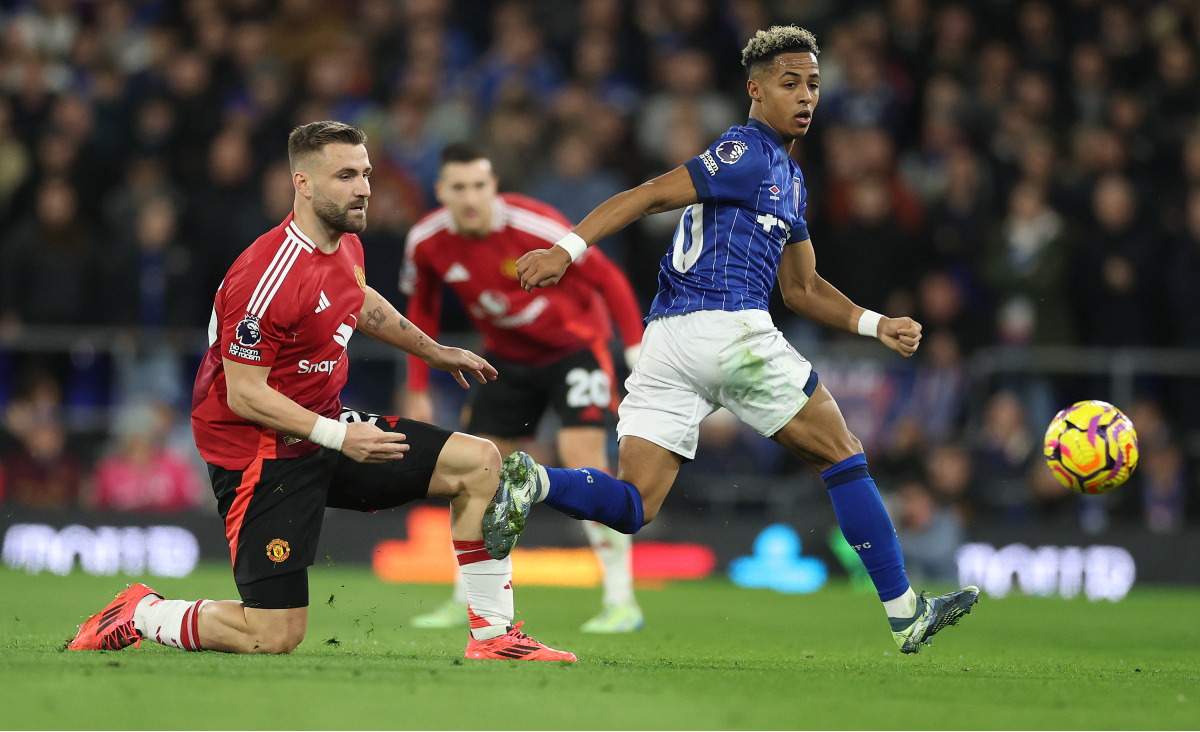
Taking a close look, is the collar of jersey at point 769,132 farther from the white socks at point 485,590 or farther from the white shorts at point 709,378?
the white socks at point 485,590

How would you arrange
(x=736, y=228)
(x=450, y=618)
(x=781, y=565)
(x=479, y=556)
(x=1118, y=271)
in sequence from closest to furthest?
(x=479, y=556)
(x=736, y=228)
(x=450, y=618)
(x=781, y=565)
(x=1118, y=271)

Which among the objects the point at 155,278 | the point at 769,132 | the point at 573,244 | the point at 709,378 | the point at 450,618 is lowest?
the point at 450,618

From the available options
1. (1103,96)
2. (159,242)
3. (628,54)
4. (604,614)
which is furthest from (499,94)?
(604,614)

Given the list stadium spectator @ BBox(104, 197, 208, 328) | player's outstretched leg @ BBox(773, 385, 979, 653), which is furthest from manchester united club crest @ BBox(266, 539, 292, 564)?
stadium spectator @ BBox(104, 197, 208, 328)

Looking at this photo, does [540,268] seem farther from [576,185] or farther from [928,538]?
[576,185]

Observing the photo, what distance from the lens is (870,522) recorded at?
6195 mm

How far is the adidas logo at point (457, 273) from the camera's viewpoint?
8.31 m

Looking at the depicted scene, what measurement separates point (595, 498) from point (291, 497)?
1.25 meters

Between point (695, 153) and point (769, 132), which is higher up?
point (695, 153)

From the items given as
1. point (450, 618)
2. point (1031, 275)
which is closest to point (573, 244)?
point (450, 618)

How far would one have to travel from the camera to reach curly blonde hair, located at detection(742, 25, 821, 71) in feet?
20.2

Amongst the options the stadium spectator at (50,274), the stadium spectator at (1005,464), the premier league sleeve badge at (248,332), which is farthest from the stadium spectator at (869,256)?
the premier league sleeve badge at (248,332)

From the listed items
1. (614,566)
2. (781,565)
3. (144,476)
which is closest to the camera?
(614,566)

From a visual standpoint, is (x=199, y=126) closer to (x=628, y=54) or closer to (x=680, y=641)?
(x=628, y=54)
